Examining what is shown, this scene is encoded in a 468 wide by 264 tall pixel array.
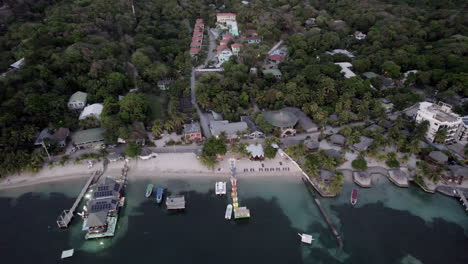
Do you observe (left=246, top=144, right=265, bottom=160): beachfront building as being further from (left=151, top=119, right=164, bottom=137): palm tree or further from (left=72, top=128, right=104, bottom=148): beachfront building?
(left=72, top=128, right=104, bottom=148): beachfront building

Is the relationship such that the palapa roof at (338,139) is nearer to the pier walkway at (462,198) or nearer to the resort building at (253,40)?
the pier walkway at (462,198)

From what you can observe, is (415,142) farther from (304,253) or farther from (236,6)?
(236,6)

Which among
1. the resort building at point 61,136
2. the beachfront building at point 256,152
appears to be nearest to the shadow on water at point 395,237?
the beachfront building at point 256,152

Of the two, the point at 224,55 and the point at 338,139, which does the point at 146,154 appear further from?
the point at 224,55

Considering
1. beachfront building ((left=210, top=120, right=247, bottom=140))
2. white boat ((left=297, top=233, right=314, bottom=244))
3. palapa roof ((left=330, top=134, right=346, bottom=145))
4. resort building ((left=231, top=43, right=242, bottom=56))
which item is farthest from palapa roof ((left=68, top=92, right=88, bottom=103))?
palapa roof ((left=330, top=134, right=346, bottom=145))

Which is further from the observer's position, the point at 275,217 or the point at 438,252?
the point at 275,217

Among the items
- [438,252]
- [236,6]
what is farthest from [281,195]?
[236,6]
